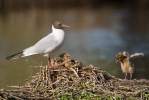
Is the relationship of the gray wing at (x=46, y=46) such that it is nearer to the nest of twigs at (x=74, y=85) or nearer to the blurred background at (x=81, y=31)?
the blurred background at (x=81, y=31)

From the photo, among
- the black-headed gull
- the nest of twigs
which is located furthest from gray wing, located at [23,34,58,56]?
the nest of twigs

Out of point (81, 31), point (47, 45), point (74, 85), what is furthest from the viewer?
point (81, 31)

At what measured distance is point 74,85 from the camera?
6.98 metres

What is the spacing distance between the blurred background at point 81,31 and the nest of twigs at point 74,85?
58 centimetres

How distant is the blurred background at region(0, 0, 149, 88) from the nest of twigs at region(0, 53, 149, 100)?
0.58 m

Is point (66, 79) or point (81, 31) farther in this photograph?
point (81, 31)

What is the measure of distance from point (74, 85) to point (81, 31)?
44.8 feet

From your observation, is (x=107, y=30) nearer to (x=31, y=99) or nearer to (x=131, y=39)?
(x=131, y=39)

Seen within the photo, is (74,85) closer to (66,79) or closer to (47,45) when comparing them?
(66,79)

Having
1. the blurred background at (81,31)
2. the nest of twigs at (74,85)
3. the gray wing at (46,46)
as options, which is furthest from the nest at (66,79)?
the gray wing at (46,46)

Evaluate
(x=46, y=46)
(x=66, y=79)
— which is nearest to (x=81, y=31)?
(x=46, y=46)

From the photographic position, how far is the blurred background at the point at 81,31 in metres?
11.7

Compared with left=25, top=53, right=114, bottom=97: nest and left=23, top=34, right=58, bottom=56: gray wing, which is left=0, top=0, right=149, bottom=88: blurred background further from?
left=25, top=53, right=114, bottom=97: nest

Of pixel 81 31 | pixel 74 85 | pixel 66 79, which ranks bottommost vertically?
pixel 74 85
